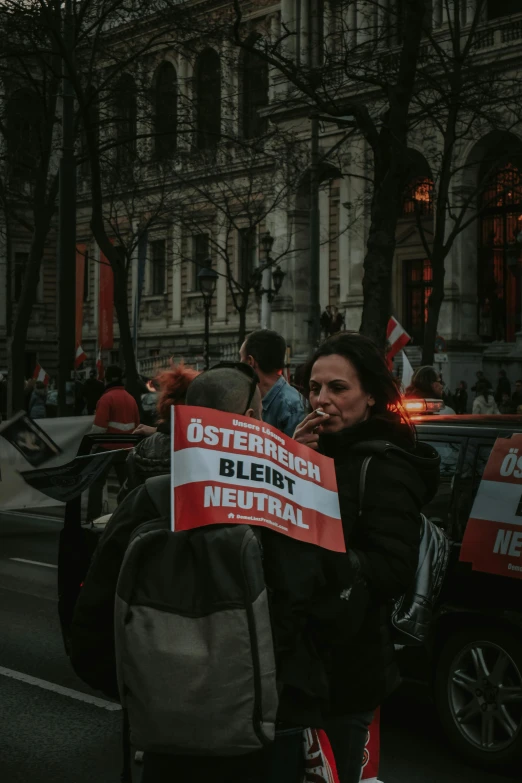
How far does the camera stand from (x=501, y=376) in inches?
1314

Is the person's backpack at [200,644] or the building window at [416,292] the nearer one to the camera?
the person's backpack at [200,644]

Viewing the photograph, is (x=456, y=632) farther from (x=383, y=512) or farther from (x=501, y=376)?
(x=501, y=376)

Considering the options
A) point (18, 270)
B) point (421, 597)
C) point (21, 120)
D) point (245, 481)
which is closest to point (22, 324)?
point (21, 120)

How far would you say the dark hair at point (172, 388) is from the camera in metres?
4.81

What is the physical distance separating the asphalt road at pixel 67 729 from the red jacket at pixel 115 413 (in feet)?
15.3

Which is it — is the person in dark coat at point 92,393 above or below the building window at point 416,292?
below

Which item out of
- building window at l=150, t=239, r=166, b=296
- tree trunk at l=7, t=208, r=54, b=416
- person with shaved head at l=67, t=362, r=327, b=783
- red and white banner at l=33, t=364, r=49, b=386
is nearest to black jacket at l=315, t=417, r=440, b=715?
person with shaved head at l=67, t=362, r=327, b=783

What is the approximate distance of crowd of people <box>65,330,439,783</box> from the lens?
2.59m

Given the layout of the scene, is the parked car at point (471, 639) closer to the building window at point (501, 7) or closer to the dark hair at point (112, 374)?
the dark hair at point (112, 374)

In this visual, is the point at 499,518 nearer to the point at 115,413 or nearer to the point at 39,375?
the point at 115,413

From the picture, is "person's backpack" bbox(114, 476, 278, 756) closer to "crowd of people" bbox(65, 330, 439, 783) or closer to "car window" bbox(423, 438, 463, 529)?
"crowd of people" bbox(65, 330, 439, 783)

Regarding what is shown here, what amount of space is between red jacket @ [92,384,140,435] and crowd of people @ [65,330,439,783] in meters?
10.2

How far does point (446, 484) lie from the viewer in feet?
18.8

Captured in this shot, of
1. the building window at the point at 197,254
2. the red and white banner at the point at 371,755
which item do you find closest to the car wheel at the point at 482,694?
the red and white banner at the point at 371,755
